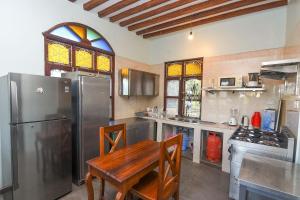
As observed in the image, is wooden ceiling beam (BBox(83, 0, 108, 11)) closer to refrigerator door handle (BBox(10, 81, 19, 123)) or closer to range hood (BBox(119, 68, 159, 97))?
range hood (BBox(119, 68, 159, 97))

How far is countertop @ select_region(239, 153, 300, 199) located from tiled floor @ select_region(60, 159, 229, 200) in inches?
39.6

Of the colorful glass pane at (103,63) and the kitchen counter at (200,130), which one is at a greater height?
the colorful glass pane at (103,63)

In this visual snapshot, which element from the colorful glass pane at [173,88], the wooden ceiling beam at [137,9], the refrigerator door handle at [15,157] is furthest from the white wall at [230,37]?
the refrigerator door handle at [15,157]

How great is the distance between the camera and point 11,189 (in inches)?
66.0

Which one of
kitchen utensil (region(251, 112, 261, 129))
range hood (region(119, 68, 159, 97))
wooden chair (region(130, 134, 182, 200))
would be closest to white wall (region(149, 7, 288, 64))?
range hood (region(119, 68, 159, 97))

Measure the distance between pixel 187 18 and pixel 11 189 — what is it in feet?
12.9

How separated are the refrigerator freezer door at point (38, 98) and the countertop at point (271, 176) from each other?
2.18 metres

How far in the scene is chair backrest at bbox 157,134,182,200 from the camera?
1340mm

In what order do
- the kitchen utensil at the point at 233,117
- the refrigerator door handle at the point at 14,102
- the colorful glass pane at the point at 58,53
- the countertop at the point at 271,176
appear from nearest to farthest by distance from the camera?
the countertop at the point at 271,176 → the refrigerator door handle at the point at 14,102 → the colorful glass pane at the point at 58,53 → the kitchen utensil at the point at 233,117

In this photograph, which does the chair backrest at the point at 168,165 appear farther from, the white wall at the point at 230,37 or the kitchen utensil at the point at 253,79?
the white wall at the point at 230,37

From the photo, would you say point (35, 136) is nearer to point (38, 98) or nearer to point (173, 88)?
point (38, 98)

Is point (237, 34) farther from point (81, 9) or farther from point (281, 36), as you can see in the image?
point (81, 9)

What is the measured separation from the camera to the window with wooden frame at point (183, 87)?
12.6ft

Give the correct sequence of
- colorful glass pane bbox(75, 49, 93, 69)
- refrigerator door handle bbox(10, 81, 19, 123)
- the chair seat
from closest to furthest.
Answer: the chair seat < refrigerator door handle bbox(10, 81, 19, 123) < colorful glass pane bbox(75, 49, 93, 69)
